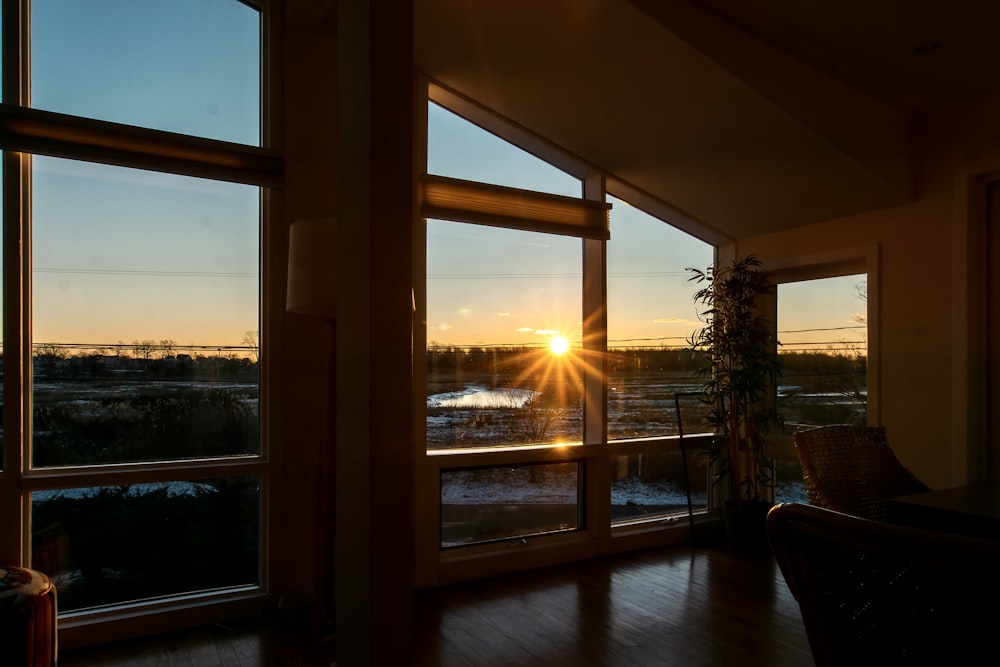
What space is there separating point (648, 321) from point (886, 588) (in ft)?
12.3

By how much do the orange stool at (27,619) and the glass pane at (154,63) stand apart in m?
2.13

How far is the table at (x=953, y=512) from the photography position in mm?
1572

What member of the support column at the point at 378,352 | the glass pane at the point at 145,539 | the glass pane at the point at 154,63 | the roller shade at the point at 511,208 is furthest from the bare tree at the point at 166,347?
the support column at the point at 378,352

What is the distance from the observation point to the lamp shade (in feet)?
8.91

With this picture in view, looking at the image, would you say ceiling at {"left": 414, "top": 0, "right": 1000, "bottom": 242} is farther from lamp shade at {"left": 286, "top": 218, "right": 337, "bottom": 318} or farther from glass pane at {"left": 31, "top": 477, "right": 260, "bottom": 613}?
glass pane at {"left": 31, "top": 477, "right": 260, "bottom": 613}

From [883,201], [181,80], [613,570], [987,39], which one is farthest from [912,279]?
[181,80]

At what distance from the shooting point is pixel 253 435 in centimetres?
336

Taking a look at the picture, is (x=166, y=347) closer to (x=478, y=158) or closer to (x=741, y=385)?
(x=478, y=158)

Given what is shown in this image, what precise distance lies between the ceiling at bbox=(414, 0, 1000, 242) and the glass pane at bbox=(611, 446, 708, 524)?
197 centimetres

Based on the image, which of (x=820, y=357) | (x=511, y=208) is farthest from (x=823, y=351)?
(x=511, y=208)

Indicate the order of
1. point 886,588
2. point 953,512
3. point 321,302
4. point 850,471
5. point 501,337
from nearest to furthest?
point 886,588 < point 953,512 < point 850,471 < point 321,302 < point 501,337

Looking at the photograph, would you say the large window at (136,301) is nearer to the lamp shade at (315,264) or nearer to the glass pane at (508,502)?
the lamp shade at (315,264)

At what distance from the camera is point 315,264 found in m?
2.73

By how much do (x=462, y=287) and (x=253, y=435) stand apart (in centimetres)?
152
